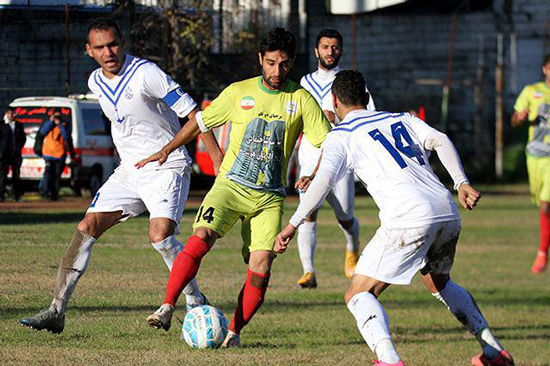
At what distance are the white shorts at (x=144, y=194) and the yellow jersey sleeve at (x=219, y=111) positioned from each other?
60 cm

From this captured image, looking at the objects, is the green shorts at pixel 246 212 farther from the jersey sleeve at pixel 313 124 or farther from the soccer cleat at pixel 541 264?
the soccer cleat at pixel 541 264

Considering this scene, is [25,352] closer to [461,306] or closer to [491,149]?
[461,306]

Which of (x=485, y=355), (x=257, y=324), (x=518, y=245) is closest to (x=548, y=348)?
(x=257, y=324)

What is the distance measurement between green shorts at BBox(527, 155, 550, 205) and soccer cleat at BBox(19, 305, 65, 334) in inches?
287

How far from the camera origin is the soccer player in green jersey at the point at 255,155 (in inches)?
328

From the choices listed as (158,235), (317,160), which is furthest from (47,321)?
(317,160)

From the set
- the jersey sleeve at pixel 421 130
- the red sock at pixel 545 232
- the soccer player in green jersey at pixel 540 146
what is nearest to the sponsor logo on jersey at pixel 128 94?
the jersey sleeve at pixel 421 130

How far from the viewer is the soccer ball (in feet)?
27.8

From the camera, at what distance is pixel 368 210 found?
24844 millimetres

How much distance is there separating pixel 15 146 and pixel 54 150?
4.98 ft

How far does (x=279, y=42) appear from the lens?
323 inches

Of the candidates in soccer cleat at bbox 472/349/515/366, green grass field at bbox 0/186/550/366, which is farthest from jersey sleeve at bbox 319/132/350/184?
soccer cleat at bbox 472/349/515/366

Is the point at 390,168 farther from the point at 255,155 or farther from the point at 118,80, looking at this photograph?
the point at 118,80

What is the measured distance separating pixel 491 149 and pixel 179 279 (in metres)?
26.2
